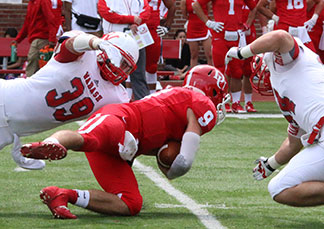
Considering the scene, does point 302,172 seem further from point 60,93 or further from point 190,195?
point 60,93

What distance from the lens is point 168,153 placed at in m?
5.09

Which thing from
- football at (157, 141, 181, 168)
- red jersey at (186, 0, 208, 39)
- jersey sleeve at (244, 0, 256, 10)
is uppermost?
football at (157, 141, 181, 168)

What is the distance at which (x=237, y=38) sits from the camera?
11414mm

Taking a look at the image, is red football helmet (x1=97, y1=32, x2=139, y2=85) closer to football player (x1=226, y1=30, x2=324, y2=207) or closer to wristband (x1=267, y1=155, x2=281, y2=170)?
football player (x1=226, y1=30, x2=324, y2=207)

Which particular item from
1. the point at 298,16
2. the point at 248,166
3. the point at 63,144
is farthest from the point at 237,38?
the point at 63,144

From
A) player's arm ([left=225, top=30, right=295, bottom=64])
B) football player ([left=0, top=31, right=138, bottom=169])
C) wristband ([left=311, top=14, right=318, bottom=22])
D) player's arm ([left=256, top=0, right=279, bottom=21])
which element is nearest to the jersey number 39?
football player ([left=0, top=31, right=138, bottom=169])

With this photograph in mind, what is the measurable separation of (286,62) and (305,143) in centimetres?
51

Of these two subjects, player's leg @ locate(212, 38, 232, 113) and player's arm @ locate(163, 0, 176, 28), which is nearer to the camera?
player's leg @ locate(212, 38, 232, 113)

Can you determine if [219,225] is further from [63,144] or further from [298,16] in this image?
[298,16]

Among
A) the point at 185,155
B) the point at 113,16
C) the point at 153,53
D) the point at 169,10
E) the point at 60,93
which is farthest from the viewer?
the point at 169,10

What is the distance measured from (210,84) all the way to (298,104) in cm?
64

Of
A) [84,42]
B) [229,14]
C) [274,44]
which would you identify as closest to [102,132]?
[84,42]

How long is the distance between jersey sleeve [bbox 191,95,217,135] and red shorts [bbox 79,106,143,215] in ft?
1.59

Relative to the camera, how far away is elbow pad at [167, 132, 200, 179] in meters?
4.89
